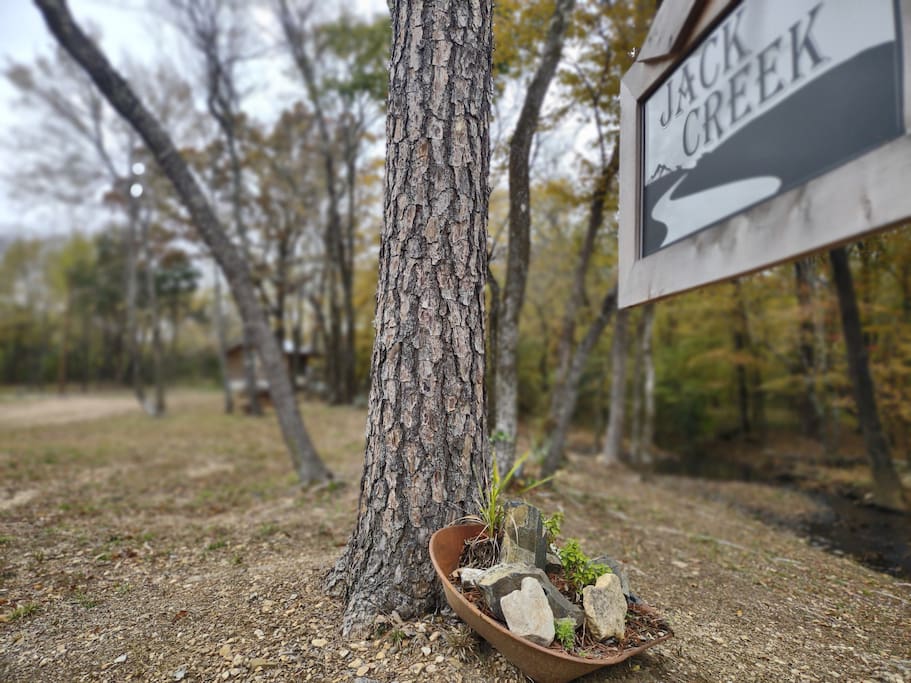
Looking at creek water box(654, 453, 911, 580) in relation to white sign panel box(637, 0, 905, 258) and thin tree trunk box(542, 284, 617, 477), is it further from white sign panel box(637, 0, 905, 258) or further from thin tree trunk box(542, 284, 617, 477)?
white sign panel box(637, 0, 905, 258)

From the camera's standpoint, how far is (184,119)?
12.9m

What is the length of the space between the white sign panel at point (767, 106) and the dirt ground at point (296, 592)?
1.67 metres

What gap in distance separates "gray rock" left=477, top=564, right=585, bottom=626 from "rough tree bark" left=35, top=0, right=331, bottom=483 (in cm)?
393

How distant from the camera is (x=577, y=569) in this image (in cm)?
188

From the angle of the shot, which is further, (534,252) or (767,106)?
(534,252)

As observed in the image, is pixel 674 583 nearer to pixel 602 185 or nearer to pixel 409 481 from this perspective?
pixel 409 481

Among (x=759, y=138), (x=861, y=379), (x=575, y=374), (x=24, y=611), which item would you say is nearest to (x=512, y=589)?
(x=759, y=138)

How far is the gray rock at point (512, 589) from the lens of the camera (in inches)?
64.2

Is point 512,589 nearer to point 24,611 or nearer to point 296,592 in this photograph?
point 296,592

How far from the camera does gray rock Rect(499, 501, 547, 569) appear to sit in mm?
1812

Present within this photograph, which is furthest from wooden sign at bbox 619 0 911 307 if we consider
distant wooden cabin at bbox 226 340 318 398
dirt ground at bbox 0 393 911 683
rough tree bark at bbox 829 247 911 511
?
distant wooden cabin at bbox 226 340 318 398

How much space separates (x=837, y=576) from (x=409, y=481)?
3268 mm

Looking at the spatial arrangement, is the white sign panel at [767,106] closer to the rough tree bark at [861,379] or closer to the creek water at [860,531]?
the creek water at [860,531]

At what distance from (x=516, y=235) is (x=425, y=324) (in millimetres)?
2645
